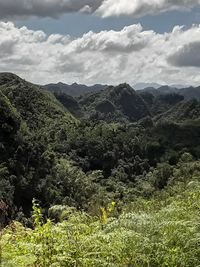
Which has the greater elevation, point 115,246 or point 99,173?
point 115,246

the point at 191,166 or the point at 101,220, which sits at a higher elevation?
the point at 101,220

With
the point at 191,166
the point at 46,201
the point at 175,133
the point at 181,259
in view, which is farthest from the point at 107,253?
the point at 175,133

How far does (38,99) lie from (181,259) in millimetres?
141252

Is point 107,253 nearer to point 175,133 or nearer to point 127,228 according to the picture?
point 127,228

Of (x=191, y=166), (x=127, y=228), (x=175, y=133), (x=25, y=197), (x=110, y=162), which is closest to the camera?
(x=127, y=228)

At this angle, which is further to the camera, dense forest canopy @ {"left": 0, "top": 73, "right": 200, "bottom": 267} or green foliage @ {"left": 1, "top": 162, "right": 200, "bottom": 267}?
dense forest canopy @ {"left": 0, "top": 73, "right": 200, "bottom": 267}

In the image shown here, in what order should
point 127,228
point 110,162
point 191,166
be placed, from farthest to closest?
point 110,162 → point 191,166 → point 127,228

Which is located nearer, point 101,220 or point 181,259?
point 181,259

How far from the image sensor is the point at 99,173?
102 m

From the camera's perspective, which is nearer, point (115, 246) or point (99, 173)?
point (115, 246)

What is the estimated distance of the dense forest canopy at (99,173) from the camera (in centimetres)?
658

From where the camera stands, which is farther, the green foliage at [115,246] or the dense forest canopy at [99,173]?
the dense forest canopy at [99,173]

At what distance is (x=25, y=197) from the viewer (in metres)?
75.6

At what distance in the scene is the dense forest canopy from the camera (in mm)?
6582
